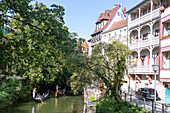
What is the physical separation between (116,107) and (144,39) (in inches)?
546

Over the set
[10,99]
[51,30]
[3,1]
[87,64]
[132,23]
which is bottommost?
[10,99]

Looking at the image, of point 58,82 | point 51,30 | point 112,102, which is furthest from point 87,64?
point 58,82

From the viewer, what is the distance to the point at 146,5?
29.5 m

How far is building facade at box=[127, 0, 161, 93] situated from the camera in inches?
1061

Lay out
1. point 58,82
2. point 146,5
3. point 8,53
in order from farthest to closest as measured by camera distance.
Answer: point 58,82
point 146,5
point 8,53

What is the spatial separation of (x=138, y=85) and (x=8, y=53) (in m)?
25.8

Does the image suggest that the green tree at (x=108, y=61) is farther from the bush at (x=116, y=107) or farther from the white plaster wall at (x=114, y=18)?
the white plaster wall at (x=114, y=18)

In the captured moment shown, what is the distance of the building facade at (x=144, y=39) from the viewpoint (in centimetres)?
2694

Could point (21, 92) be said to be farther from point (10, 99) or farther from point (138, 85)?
point (138, 85)

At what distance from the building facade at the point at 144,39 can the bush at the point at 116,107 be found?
5.45 meters

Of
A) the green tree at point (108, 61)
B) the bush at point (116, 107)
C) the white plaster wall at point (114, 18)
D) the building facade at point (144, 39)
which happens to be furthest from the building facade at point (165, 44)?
the white plaster wall at point (114, 18)

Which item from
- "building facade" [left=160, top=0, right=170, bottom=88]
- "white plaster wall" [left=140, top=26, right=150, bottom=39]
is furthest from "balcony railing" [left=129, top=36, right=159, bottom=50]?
"white plaster wall" [left=140, top=26, right=150, bottom=39]

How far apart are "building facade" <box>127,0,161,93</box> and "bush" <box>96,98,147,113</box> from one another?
5.45 metres

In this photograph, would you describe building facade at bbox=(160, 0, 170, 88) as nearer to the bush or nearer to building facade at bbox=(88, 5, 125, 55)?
the bush
